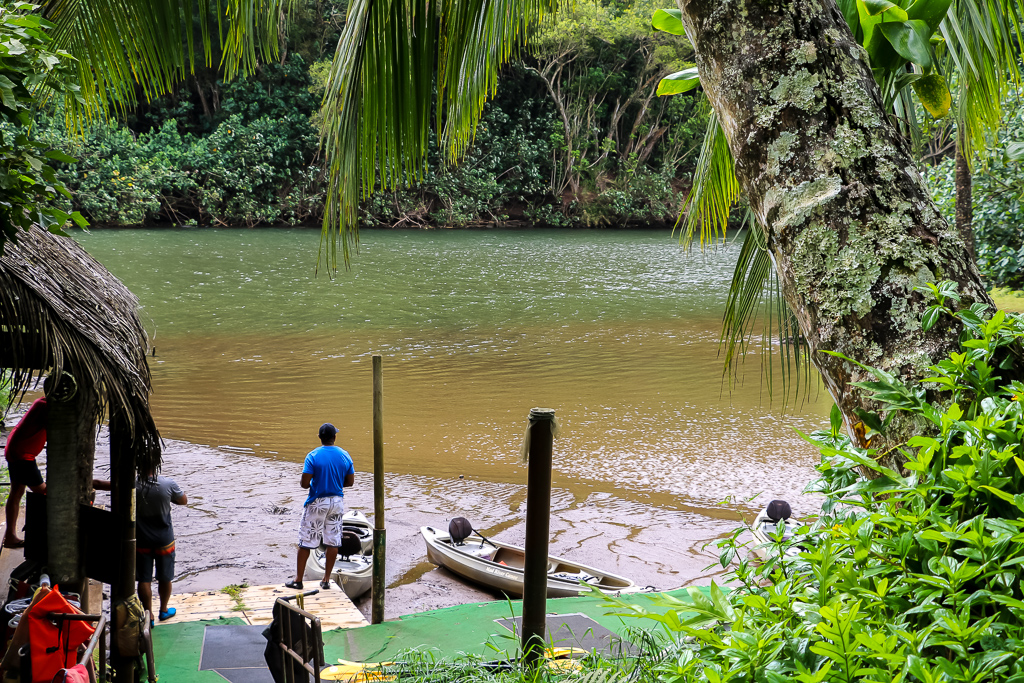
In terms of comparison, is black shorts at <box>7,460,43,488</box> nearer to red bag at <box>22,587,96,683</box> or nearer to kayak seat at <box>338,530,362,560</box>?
red bag at <box>22,587,96,683</box>

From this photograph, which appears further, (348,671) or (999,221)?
(999,221)

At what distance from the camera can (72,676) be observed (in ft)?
11.1

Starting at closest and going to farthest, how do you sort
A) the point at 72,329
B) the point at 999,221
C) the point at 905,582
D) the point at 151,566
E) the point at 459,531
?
the point at 905,582 < the point at 72,329 < the point at 151,566 < the point at 459,531 < the point at 999,221

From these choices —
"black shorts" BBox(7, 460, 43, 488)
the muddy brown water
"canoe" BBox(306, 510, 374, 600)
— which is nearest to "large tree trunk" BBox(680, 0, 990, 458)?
the muddy brown water

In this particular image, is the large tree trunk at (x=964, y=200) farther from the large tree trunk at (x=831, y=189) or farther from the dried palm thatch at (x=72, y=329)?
the dried palm thatch at (x=72, y=329)

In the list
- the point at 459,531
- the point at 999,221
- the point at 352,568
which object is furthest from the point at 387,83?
the point at 999,221

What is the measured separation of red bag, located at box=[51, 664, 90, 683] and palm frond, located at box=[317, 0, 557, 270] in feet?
7.03

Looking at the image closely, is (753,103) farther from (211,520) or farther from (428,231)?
(428,231)

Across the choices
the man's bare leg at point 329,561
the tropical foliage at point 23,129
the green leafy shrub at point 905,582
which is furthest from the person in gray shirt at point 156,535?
the green leafy shrub at point 905,582

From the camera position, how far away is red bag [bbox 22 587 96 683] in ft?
12.0

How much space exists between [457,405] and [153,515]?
9.15 meters

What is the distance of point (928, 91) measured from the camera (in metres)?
2.26

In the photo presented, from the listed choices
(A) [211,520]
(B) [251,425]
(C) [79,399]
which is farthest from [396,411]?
(C) [79,399]

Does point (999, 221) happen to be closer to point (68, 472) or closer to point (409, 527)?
point (409, 527)
